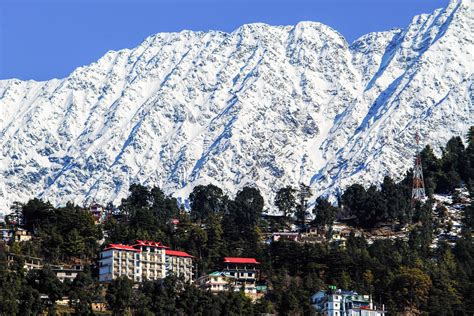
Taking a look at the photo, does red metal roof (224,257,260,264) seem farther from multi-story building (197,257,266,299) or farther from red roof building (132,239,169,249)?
red roof building (132,239,169,249)

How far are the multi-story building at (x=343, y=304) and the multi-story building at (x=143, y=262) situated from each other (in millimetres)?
17922

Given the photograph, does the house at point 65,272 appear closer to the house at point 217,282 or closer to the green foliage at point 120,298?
the green foliage at point 120,298

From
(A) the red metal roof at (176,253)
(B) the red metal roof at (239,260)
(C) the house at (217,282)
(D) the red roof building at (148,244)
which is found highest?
(D) the red roof building at (148,244)

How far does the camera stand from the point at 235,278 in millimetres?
180750

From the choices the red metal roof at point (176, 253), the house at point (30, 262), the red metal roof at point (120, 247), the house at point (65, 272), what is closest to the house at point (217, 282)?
the red metal roof at point (176, 253)

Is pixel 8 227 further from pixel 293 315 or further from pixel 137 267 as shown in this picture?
pixel 293 315

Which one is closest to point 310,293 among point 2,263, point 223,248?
point 223,248

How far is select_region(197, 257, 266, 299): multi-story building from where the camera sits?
17825cm

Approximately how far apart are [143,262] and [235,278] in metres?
11.4

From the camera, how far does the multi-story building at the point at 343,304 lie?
563 feet

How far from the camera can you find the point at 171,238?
19562 cm

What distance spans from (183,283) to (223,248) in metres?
19.5

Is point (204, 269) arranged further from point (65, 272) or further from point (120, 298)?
point (120, 298)

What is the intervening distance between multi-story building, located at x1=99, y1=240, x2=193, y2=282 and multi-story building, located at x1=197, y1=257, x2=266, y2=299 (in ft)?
10.7
